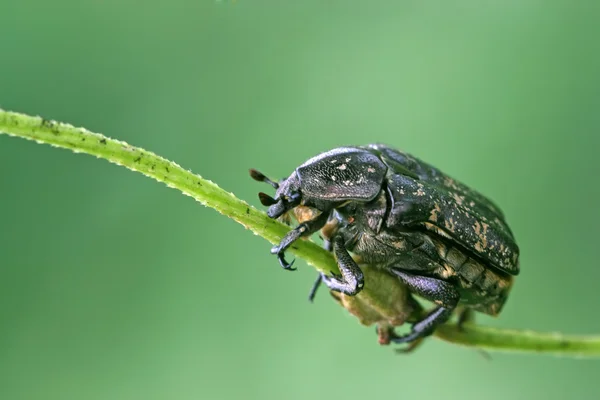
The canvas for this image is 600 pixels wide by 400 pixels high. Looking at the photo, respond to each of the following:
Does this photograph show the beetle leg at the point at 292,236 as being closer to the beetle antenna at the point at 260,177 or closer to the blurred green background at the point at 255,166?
the beetle antenna at the point at 260,177

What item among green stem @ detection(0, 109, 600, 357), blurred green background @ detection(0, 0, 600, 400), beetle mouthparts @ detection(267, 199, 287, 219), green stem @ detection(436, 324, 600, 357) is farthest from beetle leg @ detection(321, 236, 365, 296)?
blurred green background @ detection(0, 0, 600, 400)

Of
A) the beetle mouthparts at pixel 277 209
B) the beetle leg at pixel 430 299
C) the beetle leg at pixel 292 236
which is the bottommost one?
the beetle leg at pixel 430 299

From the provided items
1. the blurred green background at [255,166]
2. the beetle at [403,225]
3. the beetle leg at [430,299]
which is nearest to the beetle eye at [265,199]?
the beetle at [403,225]

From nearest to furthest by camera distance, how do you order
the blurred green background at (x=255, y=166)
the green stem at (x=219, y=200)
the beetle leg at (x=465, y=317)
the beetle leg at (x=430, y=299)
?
1. the green stem at (x=219, y=200)
2. the beetle leg at (x=430, y=299)
3. the beetle leg at (x=465, y=317)
4. the blurred green background at (x=255, y=166)

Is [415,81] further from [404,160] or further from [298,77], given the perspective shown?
[404,160]

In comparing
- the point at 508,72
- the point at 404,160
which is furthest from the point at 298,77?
the point at 404,160

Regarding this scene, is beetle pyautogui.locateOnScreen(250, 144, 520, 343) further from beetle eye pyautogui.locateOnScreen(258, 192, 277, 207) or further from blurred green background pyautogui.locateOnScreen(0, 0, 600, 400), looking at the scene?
blurred green background pyautogui.locateOnScreen(0, 0, 600, 400)
